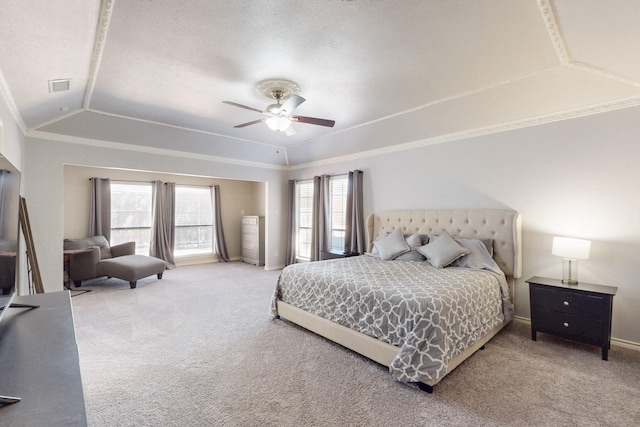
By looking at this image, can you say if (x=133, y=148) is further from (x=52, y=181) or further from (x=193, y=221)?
(x=193, y=221)

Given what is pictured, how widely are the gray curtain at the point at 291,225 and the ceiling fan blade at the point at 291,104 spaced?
152 inches

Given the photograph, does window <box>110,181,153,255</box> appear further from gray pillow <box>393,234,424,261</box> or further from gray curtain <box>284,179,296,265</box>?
gray pillow <box>393,234,424,261</box>

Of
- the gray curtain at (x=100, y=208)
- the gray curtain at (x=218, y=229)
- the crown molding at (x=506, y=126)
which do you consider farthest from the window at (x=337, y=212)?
the gray curtain at (x=100, y=208)

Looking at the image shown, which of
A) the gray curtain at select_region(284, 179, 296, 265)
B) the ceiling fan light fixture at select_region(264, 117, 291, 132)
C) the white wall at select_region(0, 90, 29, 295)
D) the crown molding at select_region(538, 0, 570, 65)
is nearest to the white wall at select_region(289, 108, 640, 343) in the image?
the crown molding at select_region(538, 0, 570, 65)

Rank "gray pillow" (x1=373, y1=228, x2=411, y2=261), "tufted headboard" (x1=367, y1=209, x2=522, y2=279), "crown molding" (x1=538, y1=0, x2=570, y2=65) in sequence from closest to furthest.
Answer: "crown molding" (x1=538, y1=0, x2=570, y2=65)
"tufted headboard" (x1=367, y1=209, x2=522, y2=279)
"gray pillow" (x1=373, y1=228, x2=411, y2=261)

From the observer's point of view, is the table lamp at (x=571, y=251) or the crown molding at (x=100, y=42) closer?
the crown molding at (x=100, y=42)

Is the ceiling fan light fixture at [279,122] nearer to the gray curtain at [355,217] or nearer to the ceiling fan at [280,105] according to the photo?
the ceiling fan at [280,105]

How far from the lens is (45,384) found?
1070 millimetres

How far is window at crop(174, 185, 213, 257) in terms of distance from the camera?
7.58 metres

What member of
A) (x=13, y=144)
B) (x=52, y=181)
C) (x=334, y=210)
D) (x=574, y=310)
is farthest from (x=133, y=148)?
(x=574, y=310)

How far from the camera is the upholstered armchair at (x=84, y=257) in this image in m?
5.26

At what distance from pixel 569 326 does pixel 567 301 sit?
25 cm

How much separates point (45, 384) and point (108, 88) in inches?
128

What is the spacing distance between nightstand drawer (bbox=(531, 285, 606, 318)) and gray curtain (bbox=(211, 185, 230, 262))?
22.4 feet
